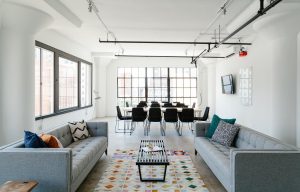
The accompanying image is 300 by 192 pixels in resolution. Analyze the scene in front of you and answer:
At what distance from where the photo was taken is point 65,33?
716 centimetres

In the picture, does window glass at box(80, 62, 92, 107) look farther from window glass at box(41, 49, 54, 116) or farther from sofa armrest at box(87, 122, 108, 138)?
sofa armrest at box(87, 122, 108, 138)

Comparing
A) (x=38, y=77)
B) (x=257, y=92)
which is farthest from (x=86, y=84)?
(x=257, y=92)

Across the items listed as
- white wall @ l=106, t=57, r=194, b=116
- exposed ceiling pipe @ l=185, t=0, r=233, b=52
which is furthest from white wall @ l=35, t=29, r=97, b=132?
exposed ceiling pipe @ l=185, t=0, r=233, b=52

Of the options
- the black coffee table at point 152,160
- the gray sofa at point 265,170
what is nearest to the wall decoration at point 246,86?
the black coffee table at point 152,160

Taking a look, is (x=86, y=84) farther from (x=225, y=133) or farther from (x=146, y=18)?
(x=225, y=133)

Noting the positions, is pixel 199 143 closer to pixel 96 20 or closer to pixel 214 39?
pixel 96 20

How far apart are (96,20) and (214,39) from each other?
4021mm

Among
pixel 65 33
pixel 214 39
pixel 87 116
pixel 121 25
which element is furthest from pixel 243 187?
pixel 87 116

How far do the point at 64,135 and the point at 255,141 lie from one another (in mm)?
3245

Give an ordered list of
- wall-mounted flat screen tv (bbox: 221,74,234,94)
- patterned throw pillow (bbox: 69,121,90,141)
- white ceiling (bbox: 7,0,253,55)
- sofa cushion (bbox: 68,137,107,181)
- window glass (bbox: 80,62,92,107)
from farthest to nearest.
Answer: window glass (bbox: 80,62,92,107) < wall-mounted flat screen tv (bbox: 221,74,234,94) < white ceiling (bbox: 7,0,253,55) < patterned throw pillow (bbox: 69,121,90,141) < sofa cushion (bbox: 68,137,107,181)

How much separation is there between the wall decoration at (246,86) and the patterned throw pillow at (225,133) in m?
3.93

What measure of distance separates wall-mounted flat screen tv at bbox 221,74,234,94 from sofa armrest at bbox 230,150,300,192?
676 cm

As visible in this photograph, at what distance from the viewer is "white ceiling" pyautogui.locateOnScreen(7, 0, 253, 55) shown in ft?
15.4

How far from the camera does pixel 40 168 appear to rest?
2588mm
